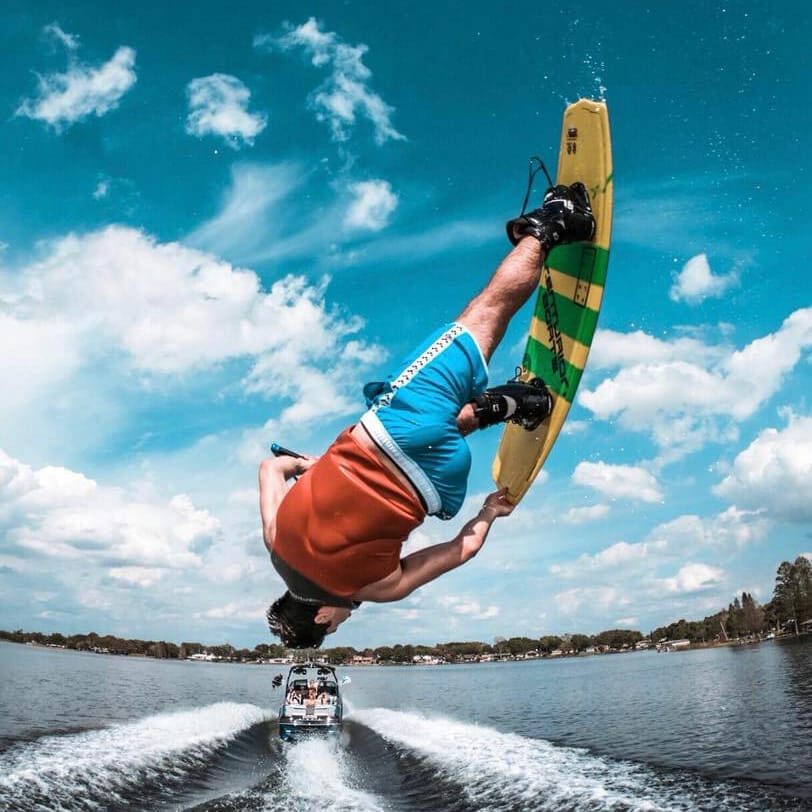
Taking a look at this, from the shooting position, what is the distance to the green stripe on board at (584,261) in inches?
275

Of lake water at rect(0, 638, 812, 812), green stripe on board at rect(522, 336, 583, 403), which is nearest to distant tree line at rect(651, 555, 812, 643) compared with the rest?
lake water at rect(0, 638, 812, 812)

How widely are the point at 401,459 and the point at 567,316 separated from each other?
3922 mm

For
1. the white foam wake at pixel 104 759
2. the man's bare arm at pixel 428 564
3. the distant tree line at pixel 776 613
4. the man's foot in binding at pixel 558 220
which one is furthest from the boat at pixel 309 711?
the distant tree line at pixel 776 613

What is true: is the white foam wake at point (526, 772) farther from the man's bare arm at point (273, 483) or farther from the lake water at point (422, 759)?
the man's bare arm at point (273, 483)

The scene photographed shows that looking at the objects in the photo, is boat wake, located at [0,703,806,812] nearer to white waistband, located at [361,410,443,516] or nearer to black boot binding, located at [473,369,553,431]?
black boot binding, located at [473,369,553,431]

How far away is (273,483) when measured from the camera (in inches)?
189

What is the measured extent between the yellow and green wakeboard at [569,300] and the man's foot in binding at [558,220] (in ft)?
0.77

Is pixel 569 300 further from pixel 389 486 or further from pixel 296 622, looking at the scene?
pixel 296 622

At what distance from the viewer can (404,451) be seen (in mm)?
4184

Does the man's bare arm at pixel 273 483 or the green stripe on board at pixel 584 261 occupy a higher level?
the green stripe on board at pixel 584 261

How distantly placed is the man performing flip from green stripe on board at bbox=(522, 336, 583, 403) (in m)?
1.83

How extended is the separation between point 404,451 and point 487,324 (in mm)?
1361

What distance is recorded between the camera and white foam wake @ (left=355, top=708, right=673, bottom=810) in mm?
13844

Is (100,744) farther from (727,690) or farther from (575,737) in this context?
(727,690)
